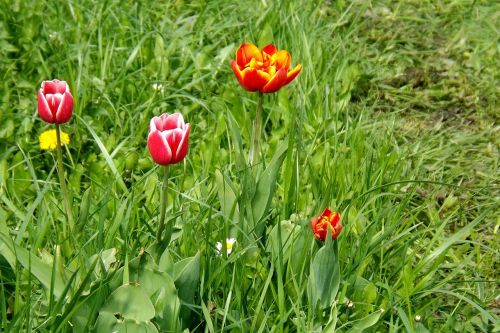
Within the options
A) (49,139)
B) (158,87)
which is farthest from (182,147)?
(158,87)

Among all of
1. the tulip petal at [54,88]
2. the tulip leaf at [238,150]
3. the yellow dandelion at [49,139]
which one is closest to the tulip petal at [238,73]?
the tulip leaf at [238,150]

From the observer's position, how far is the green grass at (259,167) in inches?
72.1

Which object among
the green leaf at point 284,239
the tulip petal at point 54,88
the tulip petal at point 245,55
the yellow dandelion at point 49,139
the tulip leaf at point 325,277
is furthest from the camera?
the yellow dandelion at point 49,139

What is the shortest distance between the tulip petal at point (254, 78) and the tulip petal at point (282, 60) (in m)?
0.08

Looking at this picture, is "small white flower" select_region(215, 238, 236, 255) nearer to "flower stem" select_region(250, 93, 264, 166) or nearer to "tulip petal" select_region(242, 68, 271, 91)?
"flower stem" select_region(250, 93, 264, 166)

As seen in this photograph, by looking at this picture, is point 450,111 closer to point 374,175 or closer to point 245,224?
point 374,175

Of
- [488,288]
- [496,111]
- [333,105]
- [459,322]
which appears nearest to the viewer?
[459,322]

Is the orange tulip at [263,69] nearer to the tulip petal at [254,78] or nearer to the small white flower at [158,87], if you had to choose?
the tulip petal at [254,78]

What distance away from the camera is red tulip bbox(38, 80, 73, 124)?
1674 mm

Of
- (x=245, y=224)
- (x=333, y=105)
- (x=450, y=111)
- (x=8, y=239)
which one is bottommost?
(x=450, y=111)

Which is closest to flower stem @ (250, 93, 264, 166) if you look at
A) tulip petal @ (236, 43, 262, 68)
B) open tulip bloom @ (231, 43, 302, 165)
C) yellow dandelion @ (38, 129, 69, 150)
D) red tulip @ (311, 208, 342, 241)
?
open tulip bloom @ (231, 43, 302, 165)

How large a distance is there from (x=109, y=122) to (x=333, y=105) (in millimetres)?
789

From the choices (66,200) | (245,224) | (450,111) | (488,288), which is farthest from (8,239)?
(450,111)

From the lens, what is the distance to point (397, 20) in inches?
149
